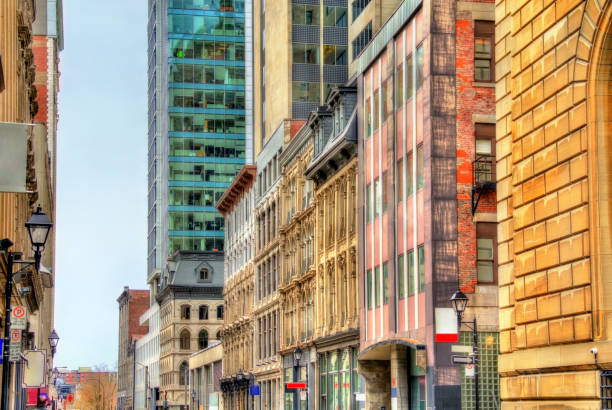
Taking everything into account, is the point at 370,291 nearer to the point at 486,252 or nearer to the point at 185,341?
the point at 486,252

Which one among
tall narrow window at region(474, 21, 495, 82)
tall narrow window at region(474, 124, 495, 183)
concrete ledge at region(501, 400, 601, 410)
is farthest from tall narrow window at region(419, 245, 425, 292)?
concrete ledge at region(501, 400, 601, 410)

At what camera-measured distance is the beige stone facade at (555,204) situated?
66.7 ft

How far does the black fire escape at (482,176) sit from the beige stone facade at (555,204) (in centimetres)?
1810

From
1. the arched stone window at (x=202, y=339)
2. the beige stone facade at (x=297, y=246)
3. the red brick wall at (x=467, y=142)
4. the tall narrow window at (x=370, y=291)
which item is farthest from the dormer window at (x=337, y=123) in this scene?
the arched stone window at (x=202, y=339)

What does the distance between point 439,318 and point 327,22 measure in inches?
2019

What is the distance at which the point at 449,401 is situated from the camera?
41.5 meters

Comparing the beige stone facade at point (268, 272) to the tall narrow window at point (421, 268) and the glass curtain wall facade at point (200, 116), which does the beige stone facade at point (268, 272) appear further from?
the glass curtain wall facade at point (200, 116)

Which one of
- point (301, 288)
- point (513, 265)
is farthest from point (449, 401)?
point (301, 288)

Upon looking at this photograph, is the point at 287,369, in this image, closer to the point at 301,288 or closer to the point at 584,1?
the point at 301,288

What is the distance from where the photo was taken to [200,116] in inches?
6299

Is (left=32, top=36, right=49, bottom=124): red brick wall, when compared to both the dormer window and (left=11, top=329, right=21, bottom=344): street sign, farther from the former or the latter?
(left=11, top=329, right=21, bottom=344): street sign

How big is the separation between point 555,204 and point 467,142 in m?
22.1

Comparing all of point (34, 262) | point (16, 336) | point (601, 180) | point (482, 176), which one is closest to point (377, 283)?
point (482, 176)

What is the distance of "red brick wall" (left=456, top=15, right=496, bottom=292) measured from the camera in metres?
42.8
